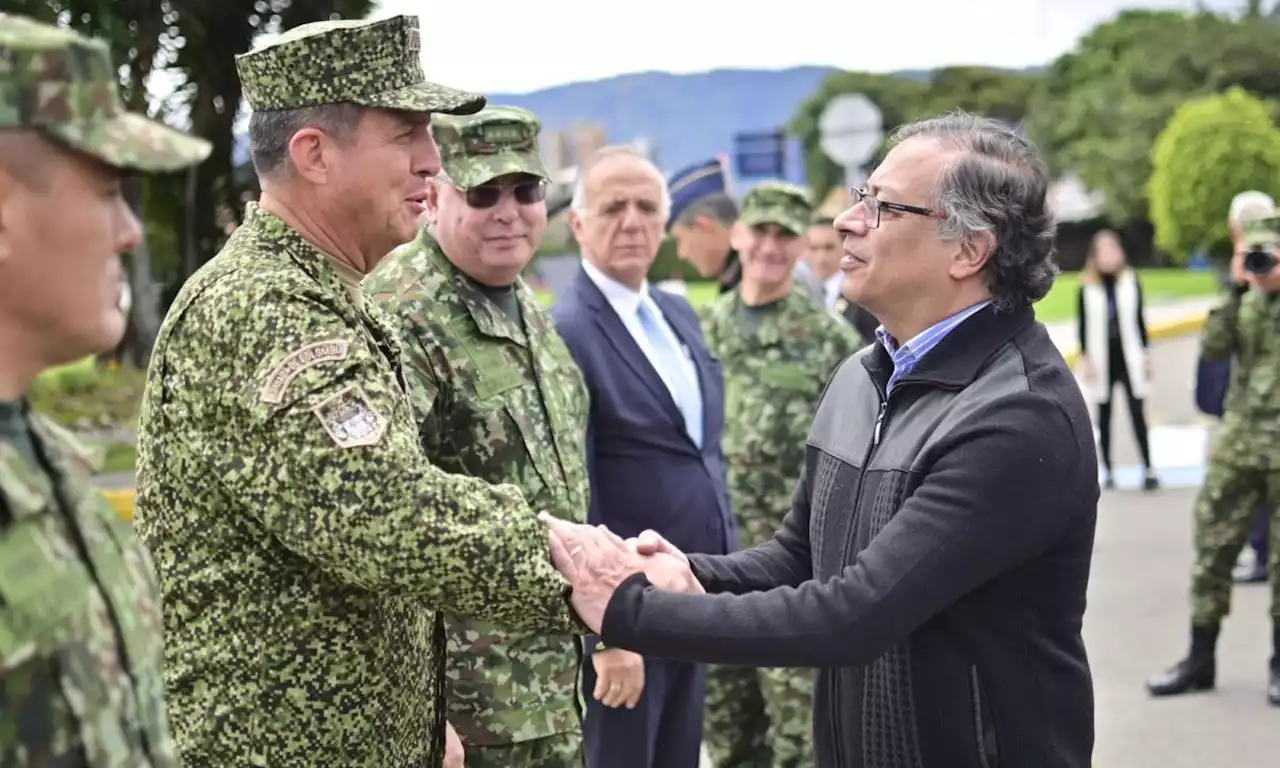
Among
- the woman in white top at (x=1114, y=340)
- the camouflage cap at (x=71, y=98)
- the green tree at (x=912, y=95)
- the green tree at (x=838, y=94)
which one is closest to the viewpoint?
the camouflage cap at (x=71, y=98)

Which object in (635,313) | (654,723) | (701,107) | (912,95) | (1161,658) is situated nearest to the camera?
(654,723)

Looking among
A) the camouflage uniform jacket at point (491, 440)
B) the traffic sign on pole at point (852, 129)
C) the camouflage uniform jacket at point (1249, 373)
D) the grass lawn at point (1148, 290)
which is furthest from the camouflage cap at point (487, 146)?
the grass lawn at point (1148, 290)

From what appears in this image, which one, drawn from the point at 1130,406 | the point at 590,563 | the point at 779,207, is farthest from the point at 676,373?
the point at 1130,406

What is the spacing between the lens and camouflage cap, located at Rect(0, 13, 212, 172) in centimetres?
153

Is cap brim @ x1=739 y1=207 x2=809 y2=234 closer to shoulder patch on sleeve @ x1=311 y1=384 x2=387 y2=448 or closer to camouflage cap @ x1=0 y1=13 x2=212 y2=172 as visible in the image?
shoulder patch on sleeve @ x1=311 y1=384 x2=387 y2=448

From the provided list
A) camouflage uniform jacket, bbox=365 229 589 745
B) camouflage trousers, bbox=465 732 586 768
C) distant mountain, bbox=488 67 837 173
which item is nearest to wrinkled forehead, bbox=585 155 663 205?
camouflage uniform jacket, bbox=365 229 589 745

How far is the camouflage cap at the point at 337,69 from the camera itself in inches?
101

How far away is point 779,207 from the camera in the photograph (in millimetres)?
6582

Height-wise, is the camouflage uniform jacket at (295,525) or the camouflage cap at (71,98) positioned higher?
the camouflage cap at (71,98)

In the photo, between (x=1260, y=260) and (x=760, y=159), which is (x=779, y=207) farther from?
(x=760, y=159)

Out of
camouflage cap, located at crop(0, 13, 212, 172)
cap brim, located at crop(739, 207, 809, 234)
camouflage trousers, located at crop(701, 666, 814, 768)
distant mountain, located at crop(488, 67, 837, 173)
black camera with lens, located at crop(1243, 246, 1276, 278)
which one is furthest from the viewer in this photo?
distant mountain, located at crop(488, 67, 837, 173)

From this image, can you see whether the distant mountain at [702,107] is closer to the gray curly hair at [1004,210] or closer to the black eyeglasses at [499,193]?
the black eyeglasses at [499,193]

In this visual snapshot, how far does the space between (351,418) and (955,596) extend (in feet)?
3.42

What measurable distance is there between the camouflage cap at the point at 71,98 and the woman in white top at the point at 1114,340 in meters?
11.2
